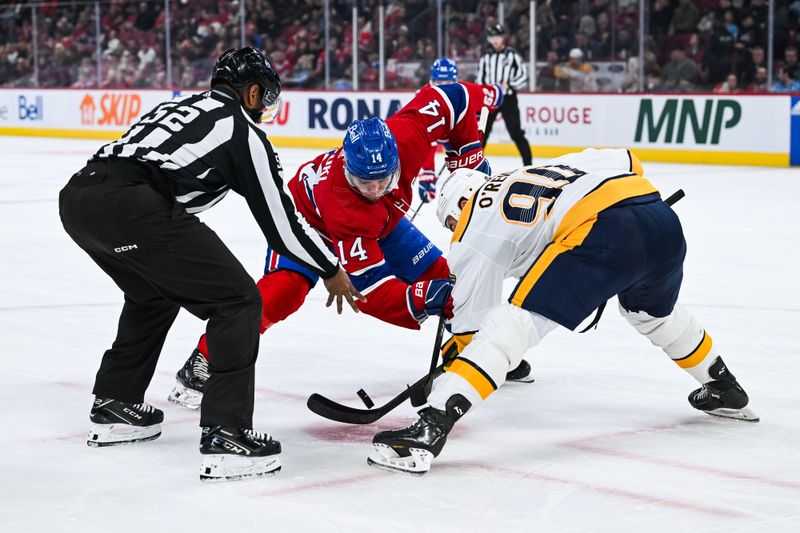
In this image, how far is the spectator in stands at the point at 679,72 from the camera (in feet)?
43.9

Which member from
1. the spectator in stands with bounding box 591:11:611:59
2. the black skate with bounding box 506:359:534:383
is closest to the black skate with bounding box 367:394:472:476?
the black skate with bounding box 506:359:534:383

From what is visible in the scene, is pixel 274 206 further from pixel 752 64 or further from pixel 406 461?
pixel 752 64

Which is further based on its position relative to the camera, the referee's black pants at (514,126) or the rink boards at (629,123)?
the rink boards at (629,123)

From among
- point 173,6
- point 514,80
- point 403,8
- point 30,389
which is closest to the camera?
point 30,389

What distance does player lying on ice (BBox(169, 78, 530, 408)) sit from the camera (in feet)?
12.4

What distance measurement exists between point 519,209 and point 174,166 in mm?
912

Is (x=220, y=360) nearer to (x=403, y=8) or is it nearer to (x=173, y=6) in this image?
(x=403, y=8)

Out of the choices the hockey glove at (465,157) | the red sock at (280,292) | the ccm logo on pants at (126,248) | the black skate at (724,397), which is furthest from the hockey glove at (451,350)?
the hockey glove at (465,157)

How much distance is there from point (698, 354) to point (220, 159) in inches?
61.2

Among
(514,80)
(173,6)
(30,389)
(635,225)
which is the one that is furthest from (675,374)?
(173,6)

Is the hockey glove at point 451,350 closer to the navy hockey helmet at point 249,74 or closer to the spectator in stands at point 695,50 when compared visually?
the navy hockey helmet at point 249,74

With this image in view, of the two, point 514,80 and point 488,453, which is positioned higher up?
point 514,80

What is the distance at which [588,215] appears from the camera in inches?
130

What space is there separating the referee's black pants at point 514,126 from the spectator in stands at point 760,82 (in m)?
2.49
